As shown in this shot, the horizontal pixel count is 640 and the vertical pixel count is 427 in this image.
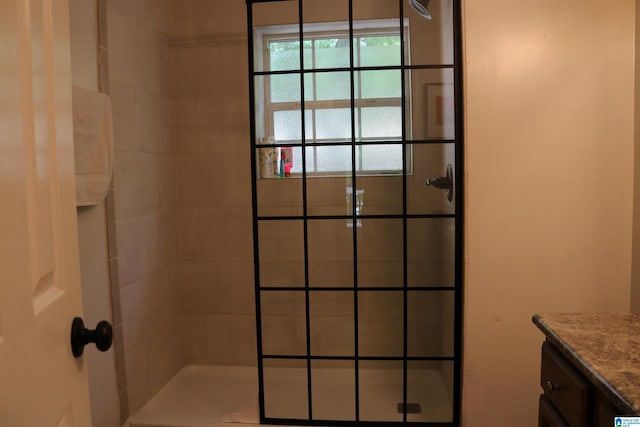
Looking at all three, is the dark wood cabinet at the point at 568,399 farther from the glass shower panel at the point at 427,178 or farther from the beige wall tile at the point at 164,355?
the beige wall tile at the point at 164,355

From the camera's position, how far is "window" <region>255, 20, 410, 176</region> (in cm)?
204

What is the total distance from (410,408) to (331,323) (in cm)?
51

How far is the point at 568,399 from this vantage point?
1108 mm

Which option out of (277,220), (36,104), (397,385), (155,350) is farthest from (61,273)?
(155,350)

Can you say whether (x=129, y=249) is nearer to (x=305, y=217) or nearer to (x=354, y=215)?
(x=305, y=217)

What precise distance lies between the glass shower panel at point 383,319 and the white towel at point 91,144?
1.15 meters

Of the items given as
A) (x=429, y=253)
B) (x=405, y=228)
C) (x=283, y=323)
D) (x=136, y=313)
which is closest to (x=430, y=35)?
(x=405, y=228)

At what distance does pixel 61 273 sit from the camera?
84 centimetres

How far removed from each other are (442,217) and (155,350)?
5.47 feet

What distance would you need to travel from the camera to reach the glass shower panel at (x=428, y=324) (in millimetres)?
2092

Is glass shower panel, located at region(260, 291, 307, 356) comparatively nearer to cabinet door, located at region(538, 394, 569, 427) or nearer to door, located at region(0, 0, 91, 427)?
cabinet door, located at region(538, 394, 569, 427)

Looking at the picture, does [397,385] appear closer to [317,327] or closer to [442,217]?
[317,327]

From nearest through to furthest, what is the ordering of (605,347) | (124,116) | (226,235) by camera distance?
(605,347) < (124,116) < (226,235)

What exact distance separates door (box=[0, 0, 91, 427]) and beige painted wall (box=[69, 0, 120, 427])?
45.0 inches
